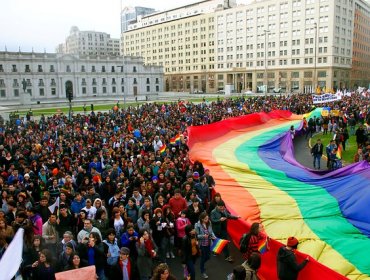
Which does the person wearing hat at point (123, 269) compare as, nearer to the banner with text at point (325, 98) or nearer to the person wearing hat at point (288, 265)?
the person wearing hat at point (288, 265)

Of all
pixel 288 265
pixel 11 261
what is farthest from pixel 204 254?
pixel 11 261

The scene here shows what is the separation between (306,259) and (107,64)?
10573 centimetres

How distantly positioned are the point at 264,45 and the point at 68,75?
178 feet

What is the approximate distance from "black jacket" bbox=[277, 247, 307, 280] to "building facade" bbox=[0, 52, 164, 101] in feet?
254

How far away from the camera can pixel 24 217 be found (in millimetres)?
8562

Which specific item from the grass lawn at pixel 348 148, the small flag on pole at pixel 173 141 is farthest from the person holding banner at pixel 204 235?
the grass lawn at pixel 348 148

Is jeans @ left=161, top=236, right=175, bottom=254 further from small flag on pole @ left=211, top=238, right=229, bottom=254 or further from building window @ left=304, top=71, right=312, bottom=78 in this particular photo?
building window @ left=304, top=71, right=312, bottom=78

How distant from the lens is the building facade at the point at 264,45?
93688 millimetres

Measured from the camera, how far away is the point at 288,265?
274 inches

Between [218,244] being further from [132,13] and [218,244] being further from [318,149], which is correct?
[132,13]

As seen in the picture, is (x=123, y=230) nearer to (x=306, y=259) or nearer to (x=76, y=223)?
(x=76, y=223)

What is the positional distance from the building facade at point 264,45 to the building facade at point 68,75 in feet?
59.4

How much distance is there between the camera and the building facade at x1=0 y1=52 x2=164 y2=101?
90.6m

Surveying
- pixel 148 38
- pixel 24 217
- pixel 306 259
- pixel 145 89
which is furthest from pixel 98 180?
pixel 148 38
